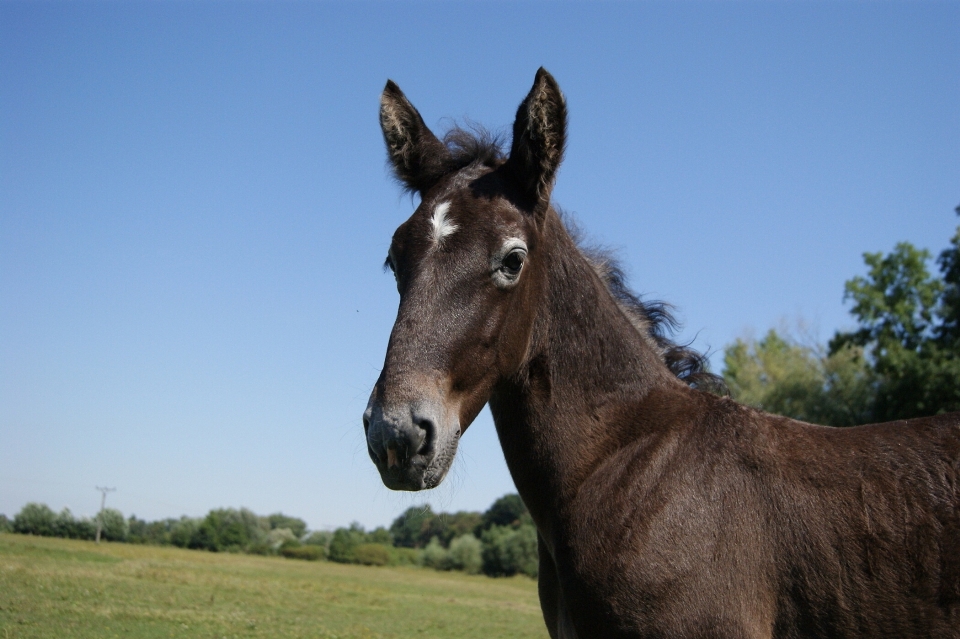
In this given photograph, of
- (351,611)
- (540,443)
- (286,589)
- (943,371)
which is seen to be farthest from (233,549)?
(540,443)

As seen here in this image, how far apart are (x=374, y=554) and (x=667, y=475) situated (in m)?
40.7

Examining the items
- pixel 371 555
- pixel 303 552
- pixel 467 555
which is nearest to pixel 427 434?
pixel 371 555

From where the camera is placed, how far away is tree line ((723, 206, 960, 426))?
113ft

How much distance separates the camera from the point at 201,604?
45.4ft

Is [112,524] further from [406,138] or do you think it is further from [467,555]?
[406,138]

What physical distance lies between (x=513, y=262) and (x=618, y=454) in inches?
46.1

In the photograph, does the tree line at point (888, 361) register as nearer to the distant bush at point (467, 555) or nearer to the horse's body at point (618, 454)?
the distant bush at point (467, 555)

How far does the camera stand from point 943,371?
110 feet

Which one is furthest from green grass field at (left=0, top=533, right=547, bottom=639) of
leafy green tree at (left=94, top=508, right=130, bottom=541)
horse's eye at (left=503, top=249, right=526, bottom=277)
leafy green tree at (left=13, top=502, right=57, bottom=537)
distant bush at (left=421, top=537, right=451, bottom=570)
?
distant bush at (left=421, top=537, right=451, bottom=570)

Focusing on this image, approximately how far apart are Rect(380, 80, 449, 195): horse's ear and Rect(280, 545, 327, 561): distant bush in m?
39.9

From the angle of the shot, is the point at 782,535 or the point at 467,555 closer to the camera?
the point at 782,535

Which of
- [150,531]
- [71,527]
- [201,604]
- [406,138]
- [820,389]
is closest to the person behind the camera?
[406,138]

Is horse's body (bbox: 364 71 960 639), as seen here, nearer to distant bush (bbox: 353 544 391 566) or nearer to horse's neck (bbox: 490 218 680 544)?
horse's neck (bbox: 490 218 680 544)

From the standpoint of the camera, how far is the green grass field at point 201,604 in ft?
34.6
